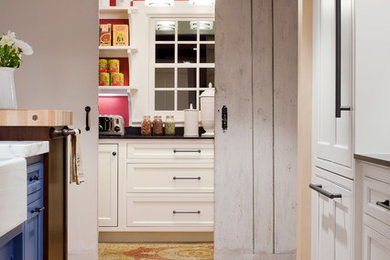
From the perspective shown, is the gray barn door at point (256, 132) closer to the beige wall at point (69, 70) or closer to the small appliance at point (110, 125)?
the beige wall at point (69, 70)

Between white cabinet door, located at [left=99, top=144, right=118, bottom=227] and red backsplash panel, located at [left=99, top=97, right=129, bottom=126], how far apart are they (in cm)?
75

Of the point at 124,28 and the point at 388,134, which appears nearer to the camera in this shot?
the point at 388,134

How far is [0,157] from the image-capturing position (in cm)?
175

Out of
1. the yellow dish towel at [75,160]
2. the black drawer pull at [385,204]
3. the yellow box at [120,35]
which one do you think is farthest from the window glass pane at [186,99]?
the black drawer pull at [385,204]

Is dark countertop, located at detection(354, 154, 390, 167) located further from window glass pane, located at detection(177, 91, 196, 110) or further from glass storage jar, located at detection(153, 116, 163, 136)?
window glass pane, located at detection(177, 91, 196, 110)

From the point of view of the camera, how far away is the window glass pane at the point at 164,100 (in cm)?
466

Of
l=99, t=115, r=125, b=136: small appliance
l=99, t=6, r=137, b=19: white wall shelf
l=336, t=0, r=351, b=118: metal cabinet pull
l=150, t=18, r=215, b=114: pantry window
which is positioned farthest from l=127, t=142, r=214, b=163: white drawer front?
l=336, t=0, r=351, b=118: metal cabinet pull

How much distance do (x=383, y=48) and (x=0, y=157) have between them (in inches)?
58.4

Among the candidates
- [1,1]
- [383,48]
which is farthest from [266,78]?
[1,1]

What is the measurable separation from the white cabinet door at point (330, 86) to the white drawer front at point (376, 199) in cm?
14

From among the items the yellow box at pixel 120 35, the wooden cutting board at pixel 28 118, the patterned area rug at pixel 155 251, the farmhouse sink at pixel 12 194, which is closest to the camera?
the farmhouse sink at pixel 12 194

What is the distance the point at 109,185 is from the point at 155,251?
692 millimetres

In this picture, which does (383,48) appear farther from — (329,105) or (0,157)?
(0,157)

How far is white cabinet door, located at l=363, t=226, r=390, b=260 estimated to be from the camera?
55.3 inches
